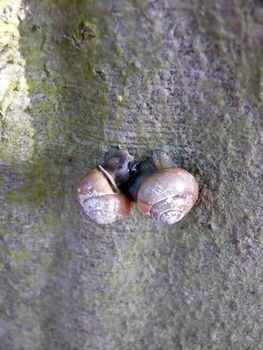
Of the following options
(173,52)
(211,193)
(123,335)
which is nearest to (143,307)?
(123,335)

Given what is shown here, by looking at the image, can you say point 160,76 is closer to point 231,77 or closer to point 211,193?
point 231,77

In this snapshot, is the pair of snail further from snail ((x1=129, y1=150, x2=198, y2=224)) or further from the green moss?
the green moss

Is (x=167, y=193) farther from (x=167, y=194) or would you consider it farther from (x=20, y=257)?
(x=20, y=257)

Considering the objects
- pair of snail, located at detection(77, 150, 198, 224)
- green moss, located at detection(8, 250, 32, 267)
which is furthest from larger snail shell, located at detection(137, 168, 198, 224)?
green moss, located at detection(8, 250, 32, 267)

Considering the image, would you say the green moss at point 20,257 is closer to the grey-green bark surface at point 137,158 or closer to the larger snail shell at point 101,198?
the grey-green bark surface at point 137,158

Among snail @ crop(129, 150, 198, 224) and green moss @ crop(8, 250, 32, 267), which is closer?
snail @ crop(129, 150, 198, 224)

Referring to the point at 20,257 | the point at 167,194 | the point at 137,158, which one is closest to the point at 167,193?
the point at 167,194

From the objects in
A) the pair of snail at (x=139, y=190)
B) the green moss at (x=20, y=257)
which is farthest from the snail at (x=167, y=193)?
the green moss at (x=20, y=257)

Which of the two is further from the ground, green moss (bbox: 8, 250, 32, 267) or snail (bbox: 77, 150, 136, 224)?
snail (bbox: 77, 150, 136, 224)
